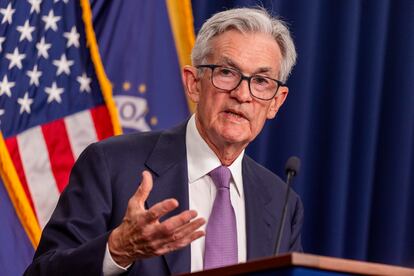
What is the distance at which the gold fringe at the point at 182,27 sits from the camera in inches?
149

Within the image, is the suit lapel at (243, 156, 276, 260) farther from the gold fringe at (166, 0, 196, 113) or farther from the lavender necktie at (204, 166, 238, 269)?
the gold fringe at (166, 0, 196, 113)

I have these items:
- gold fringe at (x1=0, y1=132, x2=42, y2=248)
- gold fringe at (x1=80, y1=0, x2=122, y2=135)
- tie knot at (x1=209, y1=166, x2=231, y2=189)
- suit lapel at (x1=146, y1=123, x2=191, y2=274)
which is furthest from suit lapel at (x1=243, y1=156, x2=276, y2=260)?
gold fringe at (x1=0, y1=132, x2=42, y2=248)

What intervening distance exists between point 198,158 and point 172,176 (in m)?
0.15

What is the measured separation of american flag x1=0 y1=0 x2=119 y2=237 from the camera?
3.37 meters

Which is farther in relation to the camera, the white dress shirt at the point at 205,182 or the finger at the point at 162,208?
the white dress shirt at the point at 205,182

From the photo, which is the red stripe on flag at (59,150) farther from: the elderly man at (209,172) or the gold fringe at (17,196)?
the elderly man at (209,172)

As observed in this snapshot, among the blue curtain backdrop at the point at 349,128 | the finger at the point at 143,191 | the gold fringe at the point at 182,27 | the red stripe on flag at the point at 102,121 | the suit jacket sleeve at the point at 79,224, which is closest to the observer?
the finger at the point at 143,191

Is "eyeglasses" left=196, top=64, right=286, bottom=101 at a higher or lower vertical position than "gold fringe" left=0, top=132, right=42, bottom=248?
higher

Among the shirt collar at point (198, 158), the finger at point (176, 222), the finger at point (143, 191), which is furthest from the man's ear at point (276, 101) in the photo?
the finger at point (176, 222)

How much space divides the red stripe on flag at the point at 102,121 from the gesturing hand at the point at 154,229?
1.54m

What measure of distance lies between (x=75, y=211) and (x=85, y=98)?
1.19 metres

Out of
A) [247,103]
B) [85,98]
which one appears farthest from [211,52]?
[85,98]

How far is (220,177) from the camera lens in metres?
2.66

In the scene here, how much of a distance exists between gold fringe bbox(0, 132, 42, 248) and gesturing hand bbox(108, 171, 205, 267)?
1.38 m
